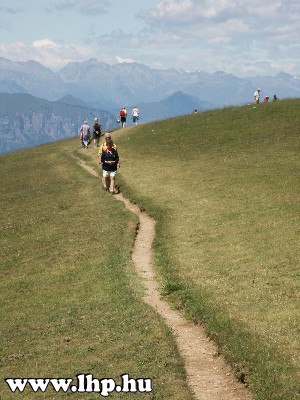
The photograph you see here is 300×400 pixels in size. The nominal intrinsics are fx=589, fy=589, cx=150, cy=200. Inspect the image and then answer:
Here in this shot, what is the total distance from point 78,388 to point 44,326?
20.2ft

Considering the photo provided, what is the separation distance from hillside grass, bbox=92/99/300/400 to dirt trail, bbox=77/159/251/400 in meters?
0.32

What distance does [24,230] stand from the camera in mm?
36781

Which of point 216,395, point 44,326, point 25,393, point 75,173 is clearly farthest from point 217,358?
point 75,173

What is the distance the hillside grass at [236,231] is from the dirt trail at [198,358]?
32 cm

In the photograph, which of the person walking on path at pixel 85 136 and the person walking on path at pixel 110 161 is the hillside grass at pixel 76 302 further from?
the person walking on path at pixel 85 136

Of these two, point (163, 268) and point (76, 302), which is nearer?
point (76, 302)

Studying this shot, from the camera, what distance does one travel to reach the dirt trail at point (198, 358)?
49.5 ft

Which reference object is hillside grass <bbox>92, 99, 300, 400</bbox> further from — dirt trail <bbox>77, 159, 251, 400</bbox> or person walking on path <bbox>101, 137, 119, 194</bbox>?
person walking on path <bbox>101, 137, 119, 194</bbox>

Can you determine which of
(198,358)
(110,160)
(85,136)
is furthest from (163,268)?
(85,136)

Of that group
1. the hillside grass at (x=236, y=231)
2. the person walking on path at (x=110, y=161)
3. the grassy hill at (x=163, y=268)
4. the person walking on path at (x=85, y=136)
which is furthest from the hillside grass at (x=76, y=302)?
the person walking on path at (x=85, y=136)

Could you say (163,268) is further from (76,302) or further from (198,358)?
(198,358)

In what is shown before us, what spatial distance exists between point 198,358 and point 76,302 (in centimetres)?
763

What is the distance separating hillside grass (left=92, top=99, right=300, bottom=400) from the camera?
17.3 metres

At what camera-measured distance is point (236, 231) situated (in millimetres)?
31047
